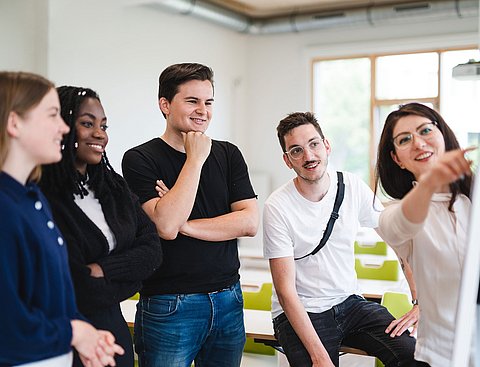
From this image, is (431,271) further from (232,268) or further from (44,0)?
(44,0)

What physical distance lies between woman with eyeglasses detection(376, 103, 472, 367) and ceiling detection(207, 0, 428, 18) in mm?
7053

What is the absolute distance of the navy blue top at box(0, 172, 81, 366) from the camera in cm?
172

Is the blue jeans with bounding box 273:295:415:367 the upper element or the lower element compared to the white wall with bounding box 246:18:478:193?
lower

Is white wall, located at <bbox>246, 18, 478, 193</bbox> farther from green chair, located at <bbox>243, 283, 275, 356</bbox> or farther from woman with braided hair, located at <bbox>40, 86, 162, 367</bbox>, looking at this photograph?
woman with braided hair, located at <bbox>40, 86, 162, 367</bbox>

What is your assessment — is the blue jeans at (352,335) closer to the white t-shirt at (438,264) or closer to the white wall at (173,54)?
the white t-shirt at (438,264)

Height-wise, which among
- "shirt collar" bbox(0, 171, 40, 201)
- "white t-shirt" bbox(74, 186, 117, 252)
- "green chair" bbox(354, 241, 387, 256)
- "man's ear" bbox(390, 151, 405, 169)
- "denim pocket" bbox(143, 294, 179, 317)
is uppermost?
"man's ear" bbox(390, 151, 405, 169)

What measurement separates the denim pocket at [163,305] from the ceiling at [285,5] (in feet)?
22.1

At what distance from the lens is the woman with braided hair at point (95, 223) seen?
2135 mm

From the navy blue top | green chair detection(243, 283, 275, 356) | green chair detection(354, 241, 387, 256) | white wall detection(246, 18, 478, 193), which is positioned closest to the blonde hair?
the navy blue top

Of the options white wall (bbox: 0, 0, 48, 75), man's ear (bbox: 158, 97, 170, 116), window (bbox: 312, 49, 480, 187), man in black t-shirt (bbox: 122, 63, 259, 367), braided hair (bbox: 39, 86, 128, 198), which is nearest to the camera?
braided hair (bbox: 39, 86, 128, 198)

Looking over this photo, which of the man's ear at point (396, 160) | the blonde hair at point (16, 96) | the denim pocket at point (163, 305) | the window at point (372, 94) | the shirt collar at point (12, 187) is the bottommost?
the denim pocket at point (163, 305)

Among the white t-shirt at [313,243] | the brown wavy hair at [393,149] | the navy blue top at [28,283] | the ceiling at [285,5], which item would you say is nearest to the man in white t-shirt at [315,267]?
the white t-shirt at [313,243]

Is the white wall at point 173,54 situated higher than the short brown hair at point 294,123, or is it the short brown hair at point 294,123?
the white wall at point 173,54

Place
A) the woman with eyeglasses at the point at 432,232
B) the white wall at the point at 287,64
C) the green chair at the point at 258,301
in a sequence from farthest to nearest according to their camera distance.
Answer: the white wall at the point at 287,64 < the green chair at the point at 258,301 < the woman with eyeglasses at the point at 432,232
